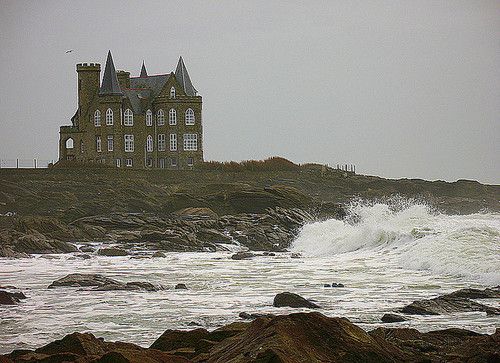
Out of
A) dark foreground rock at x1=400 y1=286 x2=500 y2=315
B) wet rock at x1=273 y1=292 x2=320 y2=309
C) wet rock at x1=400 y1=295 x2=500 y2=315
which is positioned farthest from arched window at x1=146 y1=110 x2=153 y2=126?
wet rock at x1=400 y1=295 x2=500 y2=315

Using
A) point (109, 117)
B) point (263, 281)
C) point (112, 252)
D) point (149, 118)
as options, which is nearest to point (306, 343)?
point (263, 281)

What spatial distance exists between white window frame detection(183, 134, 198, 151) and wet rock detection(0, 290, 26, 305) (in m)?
39.4

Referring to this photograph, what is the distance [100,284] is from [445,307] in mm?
6441

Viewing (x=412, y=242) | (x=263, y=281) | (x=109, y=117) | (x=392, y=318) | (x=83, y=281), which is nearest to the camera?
(x=392, y=318)

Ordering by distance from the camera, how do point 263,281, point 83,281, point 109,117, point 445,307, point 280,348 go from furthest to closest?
1. point 109,117
2. point 263,281
3. point 83,281
4. point 445,307
5. point 280,348

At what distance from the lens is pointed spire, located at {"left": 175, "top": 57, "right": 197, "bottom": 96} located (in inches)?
2172

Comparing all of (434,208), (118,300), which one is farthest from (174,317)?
(434,208)

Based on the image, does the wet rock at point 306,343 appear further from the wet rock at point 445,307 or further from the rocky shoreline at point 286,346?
the wet rock at point 445,307

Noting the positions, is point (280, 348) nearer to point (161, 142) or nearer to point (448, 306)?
point (448, 306)

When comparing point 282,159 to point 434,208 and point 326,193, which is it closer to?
point 326,193

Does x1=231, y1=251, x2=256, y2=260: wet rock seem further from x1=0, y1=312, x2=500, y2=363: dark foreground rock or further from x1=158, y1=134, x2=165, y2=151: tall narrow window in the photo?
x1=158, y1=134, x2=165, y2=151: tall narrow window

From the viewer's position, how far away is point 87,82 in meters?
54.2

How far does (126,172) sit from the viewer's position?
48.3 meters

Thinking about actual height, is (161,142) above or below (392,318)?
above
